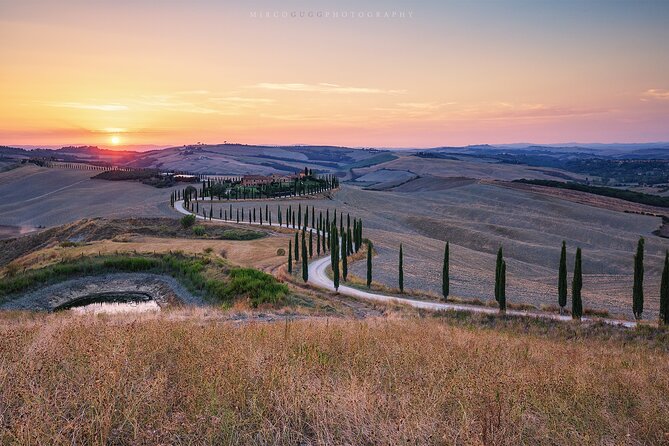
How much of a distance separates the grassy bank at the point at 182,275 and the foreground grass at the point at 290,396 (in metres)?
19.6

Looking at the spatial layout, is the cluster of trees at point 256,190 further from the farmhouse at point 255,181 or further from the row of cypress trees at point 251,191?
the farmhouse at point 255,181

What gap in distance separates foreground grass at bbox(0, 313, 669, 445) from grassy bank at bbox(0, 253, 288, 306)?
64.3 ft

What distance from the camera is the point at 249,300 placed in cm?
2747

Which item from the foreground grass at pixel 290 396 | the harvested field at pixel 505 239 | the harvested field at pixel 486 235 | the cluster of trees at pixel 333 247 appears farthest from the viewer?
the harvested field at pixel 486 235

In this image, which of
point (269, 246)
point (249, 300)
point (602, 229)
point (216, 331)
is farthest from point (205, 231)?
point (602, 229)

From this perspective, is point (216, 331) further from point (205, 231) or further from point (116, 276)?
point (205, 231)

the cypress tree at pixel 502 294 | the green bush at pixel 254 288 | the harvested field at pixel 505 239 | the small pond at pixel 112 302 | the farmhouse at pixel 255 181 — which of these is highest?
the farmhouse at pixel 255 181

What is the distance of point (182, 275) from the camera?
37844 mm

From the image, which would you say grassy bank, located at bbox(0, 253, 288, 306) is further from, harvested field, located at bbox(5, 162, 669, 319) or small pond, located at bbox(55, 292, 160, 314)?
harvested field, located at bbox(5, 162, 669, 319)

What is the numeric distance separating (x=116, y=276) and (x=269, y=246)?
2258 centimetres

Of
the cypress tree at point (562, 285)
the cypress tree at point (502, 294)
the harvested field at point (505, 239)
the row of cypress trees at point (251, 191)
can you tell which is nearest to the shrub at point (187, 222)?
the harvested field at point (505, 239)

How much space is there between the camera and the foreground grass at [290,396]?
5168 millimetres

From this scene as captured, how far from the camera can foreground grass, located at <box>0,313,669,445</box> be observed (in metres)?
5.17

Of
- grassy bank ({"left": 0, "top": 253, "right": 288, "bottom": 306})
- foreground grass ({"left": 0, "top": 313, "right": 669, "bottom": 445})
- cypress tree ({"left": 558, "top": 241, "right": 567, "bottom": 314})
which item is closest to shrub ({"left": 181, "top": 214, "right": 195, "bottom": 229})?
grassy bank ({"left": 0, "top": 253, "right": 288, "bottom": 306})
